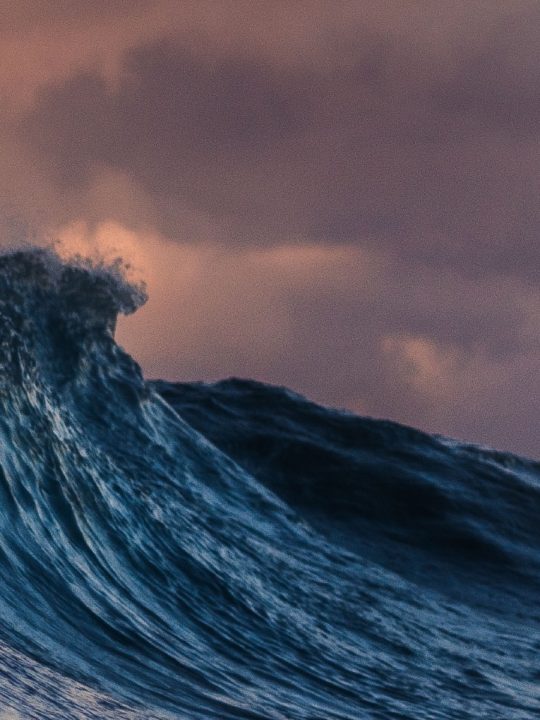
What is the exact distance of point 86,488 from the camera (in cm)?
1194

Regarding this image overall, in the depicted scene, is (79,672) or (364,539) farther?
(364,539)

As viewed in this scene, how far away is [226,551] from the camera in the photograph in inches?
523

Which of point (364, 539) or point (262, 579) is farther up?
point (364, 539)

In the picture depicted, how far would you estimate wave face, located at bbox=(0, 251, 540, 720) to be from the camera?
8703 mm

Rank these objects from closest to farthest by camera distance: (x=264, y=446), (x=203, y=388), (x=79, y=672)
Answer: (x=79, y=672) → (x=264, y=446) → (x=203, y=388)

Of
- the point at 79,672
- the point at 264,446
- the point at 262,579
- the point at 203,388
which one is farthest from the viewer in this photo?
the point at 203,388

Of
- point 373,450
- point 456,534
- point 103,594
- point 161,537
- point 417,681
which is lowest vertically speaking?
point 103,594

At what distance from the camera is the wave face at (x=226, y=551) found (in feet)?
28.6

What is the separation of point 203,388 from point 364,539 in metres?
7.03

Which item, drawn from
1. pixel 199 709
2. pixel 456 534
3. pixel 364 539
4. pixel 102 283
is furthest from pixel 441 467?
pixel 199 709

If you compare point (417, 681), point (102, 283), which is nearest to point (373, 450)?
point (102, 283)

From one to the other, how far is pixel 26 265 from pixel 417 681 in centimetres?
789

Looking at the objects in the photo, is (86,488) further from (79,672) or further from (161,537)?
(79,672)

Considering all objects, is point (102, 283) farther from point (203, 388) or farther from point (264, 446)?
point (203, 388)
